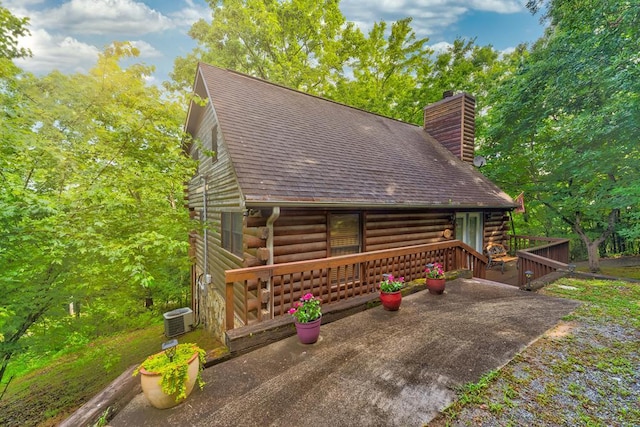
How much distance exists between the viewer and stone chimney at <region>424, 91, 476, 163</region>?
36.6 ft

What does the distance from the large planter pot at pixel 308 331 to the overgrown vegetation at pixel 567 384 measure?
1.68m

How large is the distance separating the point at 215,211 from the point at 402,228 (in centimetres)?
549

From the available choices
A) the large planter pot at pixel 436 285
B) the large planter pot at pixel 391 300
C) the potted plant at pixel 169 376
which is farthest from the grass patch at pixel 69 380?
the large planter pot at pixel 436 285

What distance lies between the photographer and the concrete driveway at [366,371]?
223 centimetres

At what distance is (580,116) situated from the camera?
7836 mm

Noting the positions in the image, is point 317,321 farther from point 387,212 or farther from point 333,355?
point 387,212

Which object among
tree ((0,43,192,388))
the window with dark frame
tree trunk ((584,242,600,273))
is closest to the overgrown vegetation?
the window with dark frame

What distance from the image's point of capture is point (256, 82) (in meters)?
8.17

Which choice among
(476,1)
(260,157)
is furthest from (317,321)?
(476,1)

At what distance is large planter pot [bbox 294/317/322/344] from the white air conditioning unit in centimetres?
745

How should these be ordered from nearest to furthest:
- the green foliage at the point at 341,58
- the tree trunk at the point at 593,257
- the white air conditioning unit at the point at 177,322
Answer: the white air conditioning unit at the point at 177,322
the tree trunk at the point at 593,257
the green foliage at the point at 341,58

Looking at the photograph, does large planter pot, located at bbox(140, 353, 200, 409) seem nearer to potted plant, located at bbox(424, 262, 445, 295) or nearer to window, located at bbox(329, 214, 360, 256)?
window, located at bbox(329, 214, 360, 256)

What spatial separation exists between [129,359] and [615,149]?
16196 millimetres

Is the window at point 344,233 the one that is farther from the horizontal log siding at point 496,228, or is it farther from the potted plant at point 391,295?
the horizontal log siding at point 496,228
